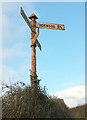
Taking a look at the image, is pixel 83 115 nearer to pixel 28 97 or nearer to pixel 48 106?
pixel 48 106

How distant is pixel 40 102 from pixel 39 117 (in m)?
0.64

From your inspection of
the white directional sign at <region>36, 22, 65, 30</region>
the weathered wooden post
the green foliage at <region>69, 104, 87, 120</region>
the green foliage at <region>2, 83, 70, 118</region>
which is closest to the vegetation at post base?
the green foliage at <region>2, 83, 70, 118</region>

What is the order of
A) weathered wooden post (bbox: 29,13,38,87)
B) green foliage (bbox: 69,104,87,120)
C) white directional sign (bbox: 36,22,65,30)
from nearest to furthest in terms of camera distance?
weathered wooden post (bbox: 29,13,38,87), green foliage (bbox: 69,104,87,120), white directional sign (bbox: 36,22,65,30)

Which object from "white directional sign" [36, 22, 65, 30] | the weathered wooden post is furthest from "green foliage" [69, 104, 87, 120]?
"white directional sign" [36, 22, 65, 30]

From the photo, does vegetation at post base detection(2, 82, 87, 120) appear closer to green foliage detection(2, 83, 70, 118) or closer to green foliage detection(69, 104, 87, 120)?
green foliage detection(2, 83, 70, 118)

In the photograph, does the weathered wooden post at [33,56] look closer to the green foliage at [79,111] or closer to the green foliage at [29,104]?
the green foliage at [29,104]

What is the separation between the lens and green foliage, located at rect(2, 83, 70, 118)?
5684mm

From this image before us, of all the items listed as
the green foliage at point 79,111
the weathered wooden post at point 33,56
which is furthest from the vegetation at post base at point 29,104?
the green foliage at point 79,111

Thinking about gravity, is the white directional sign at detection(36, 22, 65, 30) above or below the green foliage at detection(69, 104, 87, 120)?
above

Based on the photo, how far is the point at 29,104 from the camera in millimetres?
5789

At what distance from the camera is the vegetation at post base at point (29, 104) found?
5.68 meters

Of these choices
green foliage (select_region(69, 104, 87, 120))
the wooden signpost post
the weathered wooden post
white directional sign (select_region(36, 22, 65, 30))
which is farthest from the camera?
white directional sign (select_region(36, 22, 65, 30))

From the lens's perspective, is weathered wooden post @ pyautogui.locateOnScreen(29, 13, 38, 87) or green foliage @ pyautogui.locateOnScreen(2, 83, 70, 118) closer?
green foliage @ pyautogui.locateOnScreen(2, 83, 70, 118)

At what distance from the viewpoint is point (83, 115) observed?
7395mm
